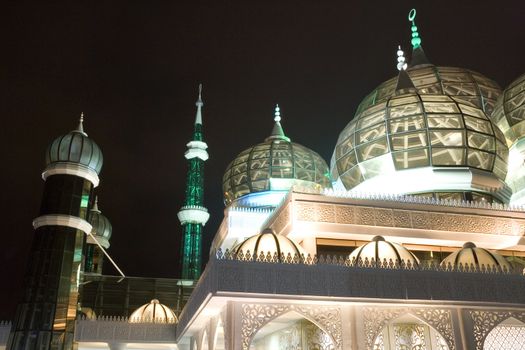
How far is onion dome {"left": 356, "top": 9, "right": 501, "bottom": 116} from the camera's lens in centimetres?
2131

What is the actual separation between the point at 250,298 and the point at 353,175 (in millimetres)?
8317

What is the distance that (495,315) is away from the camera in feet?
33.1

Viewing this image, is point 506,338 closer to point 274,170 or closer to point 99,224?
point 274,170

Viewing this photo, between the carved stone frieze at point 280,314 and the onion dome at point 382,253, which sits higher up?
the onion dome at point 382,253

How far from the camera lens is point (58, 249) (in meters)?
14.6

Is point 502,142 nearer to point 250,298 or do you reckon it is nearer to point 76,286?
point 250,298

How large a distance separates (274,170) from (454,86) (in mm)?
7617

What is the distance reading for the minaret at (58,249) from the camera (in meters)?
13.6

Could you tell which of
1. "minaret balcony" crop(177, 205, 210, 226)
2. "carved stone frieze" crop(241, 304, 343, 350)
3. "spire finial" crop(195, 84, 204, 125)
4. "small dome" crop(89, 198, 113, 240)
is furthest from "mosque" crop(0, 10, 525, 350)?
"spire finial" crop(195, 84, 204, 125)

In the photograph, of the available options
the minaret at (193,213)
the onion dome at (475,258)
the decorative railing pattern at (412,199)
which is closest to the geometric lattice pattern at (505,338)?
the onion dome at (475,258)

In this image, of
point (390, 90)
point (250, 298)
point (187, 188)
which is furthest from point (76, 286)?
point (187, 188)

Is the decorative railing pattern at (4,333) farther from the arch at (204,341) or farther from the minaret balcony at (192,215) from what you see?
the minaret balcony at (192,215)

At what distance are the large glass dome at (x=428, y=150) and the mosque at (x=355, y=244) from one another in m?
0.04

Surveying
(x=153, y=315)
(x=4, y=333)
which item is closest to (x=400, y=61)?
(x=153, y=315)
